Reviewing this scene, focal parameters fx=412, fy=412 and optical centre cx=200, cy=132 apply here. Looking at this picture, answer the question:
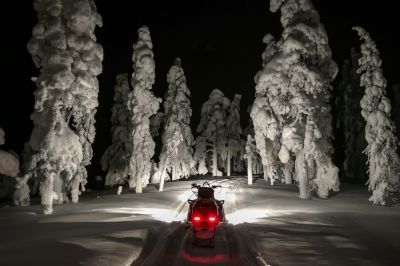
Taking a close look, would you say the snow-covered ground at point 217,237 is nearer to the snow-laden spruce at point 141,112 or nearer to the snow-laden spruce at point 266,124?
the snow-laden spruce at point 141,112

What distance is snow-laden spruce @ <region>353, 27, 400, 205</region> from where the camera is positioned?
28719mm

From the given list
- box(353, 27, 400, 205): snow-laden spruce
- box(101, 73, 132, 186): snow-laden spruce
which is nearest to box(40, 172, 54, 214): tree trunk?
box(353, 27, 400, 205): snow-laden spruce

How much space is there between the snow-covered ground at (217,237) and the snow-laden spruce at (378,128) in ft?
8.01

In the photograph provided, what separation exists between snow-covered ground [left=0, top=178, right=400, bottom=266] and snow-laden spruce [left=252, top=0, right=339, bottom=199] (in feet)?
15.7

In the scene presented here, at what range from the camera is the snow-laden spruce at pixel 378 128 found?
28.7 metres

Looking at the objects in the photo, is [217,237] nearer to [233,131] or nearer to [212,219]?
[212,219]

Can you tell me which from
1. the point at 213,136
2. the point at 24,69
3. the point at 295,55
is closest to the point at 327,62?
the point at 295,55

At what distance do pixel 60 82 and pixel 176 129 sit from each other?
849 inches

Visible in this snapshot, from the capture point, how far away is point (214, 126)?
62312 millimetres

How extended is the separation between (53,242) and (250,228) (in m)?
8.01

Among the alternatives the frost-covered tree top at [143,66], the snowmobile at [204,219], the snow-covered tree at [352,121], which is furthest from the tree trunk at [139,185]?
the snow-covered tree at [352,121]

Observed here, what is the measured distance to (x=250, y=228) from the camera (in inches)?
694

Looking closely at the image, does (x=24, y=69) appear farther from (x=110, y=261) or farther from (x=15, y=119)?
(x=110, y=261)

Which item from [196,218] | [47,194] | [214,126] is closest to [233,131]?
[214,126]
